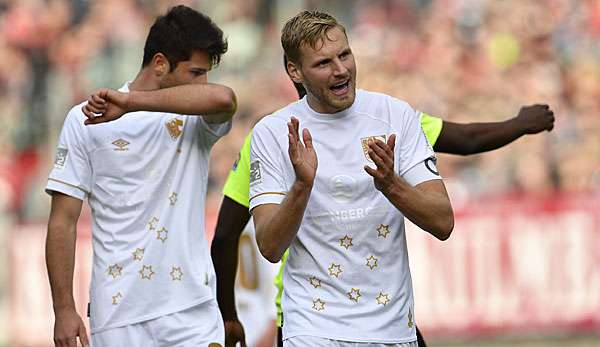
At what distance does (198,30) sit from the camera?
18.5 feet

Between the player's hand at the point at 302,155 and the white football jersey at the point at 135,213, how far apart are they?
1235 millimetres

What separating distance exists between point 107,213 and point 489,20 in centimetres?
942

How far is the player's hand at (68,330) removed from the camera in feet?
17.8

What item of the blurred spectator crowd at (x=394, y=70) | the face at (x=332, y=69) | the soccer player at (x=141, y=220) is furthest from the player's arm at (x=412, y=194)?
the blurred spectator crowd at (x=394, y=70)

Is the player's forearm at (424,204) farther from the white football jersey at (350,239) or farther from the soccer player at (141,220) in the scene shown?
the soccer player at (141,220)

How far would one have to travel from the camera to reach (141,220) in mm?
5516

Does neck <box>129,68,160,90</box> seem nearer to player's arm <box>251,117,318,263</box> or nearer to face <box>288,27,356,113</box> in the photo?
face <box>288,27,356,113</box>

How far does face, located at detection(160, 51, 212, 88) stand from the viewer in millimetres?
5602

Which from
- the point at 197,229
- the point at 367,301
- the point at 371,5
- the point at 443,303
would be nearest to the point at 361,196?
the point at 367,301

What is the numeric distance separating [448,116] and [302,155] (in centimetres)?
961

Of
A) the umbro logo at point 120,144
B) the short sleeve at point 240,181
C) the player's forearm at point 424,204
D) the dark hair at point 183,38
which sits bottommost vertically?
the player's forearm at point 424,204

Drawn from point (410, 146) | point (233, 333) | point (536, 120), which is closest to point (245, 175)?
point (233, 333)

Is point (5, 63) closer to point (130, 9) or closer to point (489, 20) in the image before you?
point (130, 9)

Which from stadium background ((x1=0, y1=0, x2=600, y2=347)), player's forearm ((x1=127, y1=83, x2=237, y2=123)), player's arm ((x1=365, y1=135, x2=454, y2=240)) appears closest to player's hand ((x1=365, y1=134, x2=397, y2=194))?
player's arm ((x1=365, y1=135, x2=454, y2=240))
